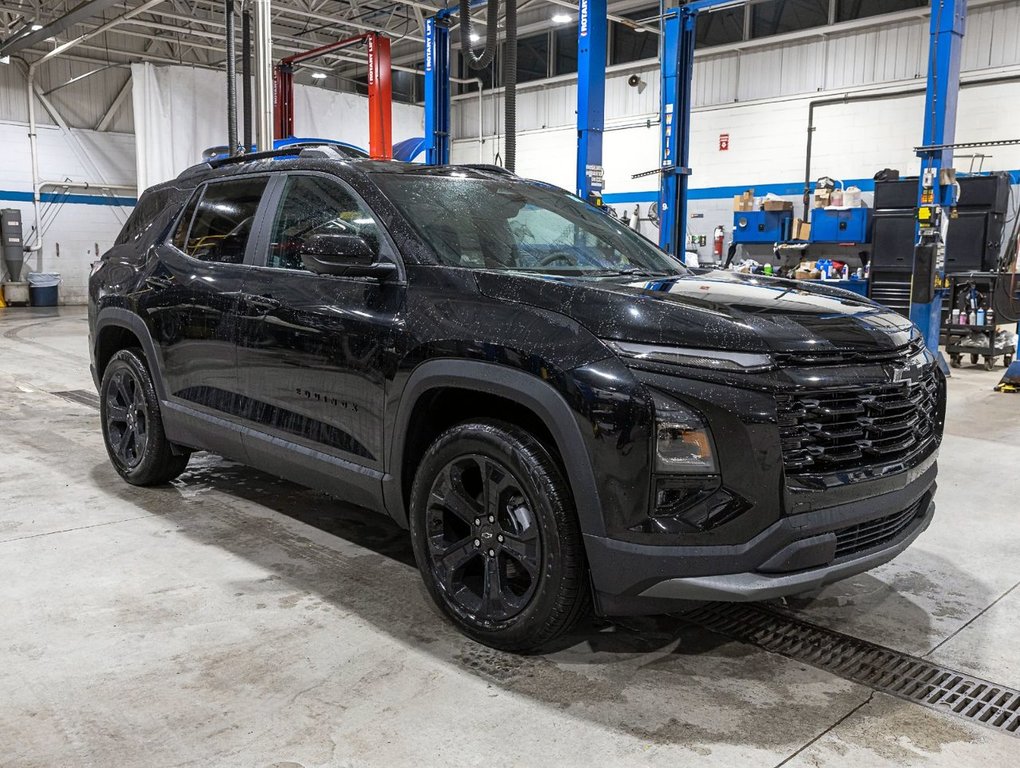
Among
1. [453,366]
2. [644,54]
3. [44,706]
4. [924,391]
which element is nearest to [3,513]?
[44,706]

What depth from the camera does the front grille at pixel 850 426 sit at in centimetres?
233

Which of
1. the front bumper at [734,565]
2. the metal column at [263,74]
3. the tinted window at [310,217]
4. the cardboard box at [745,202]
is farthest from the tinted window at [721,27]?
the front bumper at [734,565]

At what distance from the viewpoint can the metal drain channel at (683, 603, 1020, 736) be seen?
2482 millimetres

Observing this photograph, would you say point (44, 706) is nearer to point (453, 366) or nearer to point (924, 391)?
point (453, 366)

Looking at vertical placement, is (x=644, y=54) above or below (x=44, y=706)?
above

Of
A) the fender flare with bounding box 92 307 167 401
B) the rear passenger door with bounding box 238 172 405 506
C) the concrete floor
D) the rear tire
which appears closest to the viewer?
the concrete floor

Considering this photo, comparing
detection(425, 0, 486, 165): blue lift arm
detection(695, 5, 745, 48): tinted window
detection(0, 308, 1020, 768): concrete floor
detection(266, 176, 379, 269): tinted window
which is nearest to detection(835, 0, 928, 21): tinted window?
detection(695, 5, 745, 48): tinted window

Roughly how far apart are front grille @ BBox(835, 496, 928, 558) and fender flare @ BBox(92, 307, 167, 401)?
3.12 metres

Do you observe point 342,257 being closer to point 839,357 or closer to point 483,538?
point 483,538

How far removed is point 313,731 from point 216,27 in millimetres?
19655

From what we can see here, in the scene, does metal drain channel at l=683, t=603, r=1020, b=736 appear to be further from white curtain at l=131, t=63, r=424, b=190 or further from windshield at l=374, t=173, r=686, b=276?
white curtain at l=131, t=63, r=424, b=190

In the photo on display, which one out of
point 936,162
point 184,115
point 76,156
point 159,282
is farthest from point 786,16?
point 76,156

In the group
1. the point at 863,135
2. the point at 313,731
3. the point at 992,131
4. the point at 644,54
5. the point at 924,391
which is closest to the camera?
the point at 313,731

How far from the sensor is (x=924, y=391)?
2754mm
